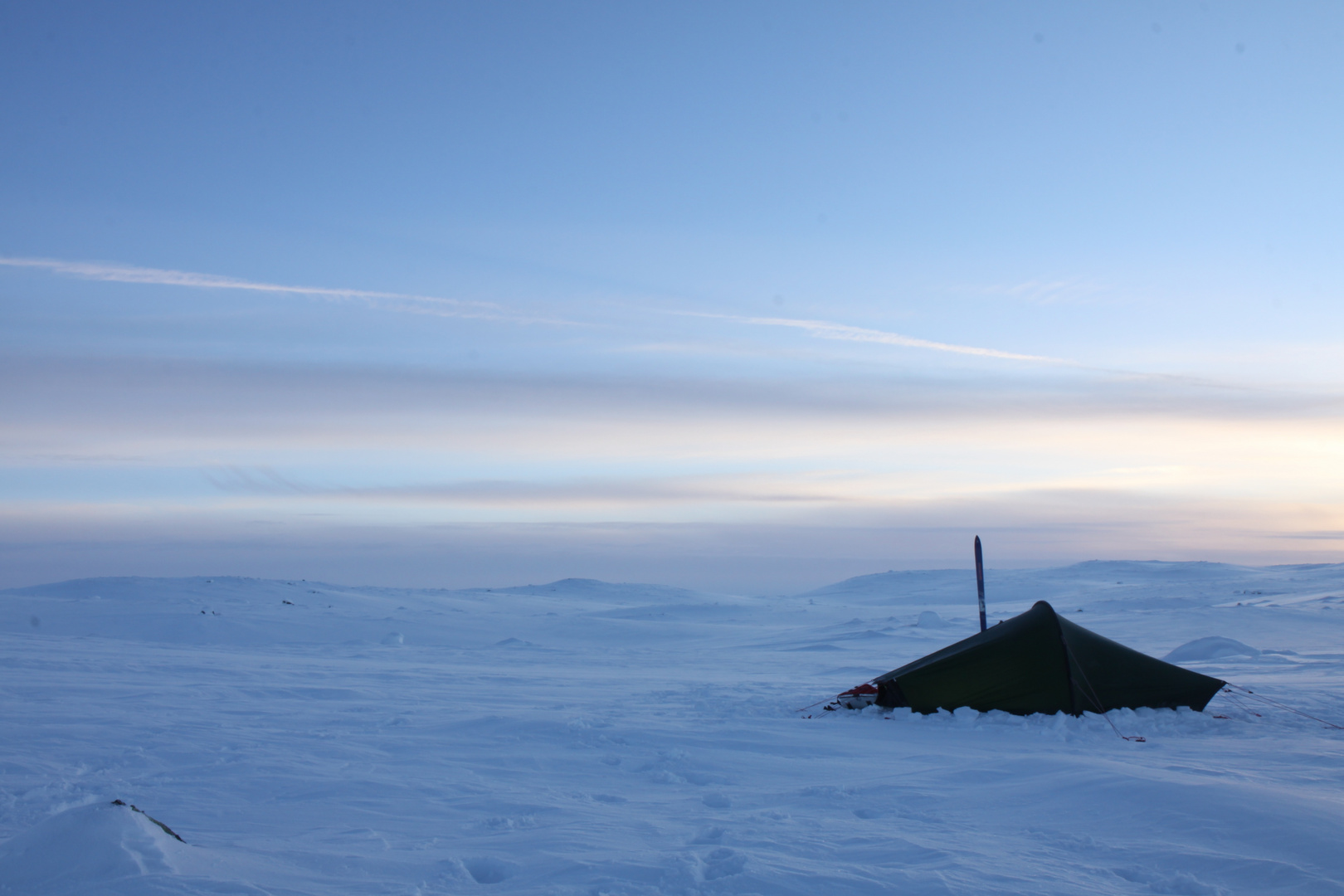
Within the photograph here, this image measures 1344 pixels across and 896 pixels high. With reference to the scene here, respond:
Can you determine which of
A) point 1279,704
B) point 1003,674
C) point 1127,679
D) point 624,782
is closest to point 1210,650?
point 1279,704

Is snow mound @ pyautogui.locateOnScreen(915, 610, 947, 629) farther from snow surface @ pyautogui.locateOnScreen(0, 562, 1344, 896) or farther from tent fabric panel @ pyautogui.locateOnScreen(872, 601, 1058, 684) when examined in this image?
tent fabric panel @ pyautogui.locateOnScreen(872, 601, 1058, 684)

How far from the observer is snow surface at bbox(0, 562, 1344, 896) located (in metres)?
5.54

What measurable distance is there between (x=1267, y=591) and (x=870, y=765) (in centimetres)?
3450

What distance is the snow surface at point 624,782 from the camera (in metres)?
5.54

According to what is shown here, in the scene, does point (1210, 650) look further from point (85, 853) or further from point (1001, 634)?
point (85, 853)

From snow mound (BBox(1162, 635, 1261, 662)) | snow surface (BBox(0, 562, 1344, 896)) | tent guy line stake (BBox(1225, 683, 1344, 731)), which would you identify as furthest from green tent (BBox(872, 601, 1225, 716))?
snow mound (BBox(1162, 635, 1261, 662))

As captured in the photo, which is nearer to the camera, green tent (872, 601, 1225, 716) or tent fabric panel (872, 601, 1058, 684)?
green tent (872, 601, 1225, 716)

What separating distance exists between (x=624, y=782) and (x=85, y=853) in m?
4.73

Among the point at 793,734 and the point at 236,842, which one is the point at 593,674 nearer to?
the point at 793,734

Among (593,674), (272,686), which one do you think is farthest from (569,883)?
(593,674)

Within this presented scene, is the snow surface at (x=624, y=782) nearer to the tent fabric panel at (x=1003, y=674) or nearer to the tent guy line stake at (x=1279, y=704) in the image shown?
→ the tent guy line stake at (x=1279, y=704)

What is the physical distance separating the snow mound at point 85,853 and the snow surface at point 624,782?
0.06 feet

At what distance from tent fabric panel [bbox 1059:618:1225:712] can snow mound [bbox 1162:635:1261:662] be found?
6011 millimetres

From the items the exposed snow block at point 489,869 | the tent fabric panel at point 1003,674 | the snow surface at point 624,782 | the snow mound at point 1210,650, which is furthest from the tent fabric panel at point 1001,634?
the exposed snow block at point 489,869
